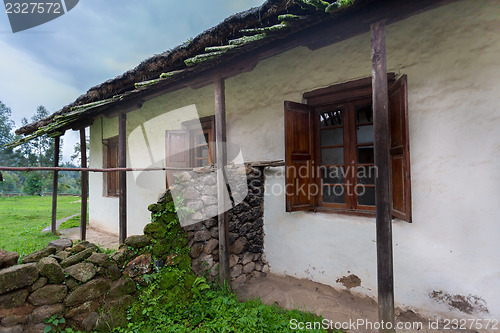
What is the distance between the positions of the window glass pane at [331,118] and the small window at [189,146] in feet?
7.02

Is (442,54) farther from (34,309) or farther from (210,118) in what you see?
(34,309)

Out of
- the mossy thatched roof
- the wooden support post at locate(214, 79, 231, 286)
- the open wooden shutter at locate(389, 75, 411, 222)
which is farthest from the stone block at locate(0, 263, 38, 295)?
the open wooden shutter at locate(389, 75, 411, 222)

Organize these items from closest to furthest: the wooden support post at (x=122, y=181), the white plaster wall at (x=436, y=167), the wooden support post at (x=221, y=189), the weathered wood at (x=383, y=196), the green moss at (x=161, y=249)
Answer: the weathered wood at (x=383, y=196) → the white plaster wall at (x=436, y=167) → the green moss at (x=161, y=249) → the wooden support post at (x=221, y=189) → the wooden support post at (x=122, y=181)

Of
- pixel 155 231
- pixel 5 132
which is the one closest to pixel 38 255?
pixel 155 231

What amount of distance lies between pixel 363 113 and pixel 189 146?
321cm

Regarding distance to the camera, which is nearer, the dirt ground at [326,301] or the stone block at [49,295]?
the stone block at [49,295]

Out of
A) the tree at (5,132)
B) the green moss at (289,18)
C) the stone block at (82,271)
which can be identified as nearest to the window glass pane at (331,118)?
the green moss at (289,18)

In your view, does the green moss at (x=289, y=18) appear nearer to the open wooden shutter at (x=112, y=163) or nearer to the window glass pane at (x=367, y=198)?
the window glass pane at (x=367, y=198)

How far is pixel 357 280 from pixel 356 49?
2902mm

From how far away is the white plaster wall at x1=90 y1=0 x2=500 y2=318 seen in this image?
88.3 inches

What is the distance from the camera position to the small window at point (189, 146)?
4594 millimetres

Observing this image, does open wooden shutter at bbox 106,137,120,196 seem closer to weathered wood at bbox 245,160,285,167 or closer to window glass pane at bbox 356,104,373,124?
weathered wood at bbox 245,160,285,167

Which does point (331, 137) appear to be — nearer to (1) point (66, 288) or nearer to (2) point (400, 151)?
(2) point (400, 151)

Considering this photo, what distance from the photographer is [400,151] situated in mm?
2471
